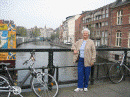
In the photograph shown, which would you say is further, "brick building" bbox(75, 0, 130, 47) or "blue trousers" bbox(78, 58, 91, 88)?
"brick building" bbox(75, 0, 130, 47)

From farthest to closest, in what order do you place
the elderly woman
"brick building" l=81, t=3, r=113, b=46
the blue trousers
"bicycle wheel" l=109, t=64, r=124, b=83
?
1. "brick building" l=81, t=3, r=113, b=46
2. "bicycle wheel" l=109, t=64, r=124, b=83
3. the blue trousers
4. the elderly woman

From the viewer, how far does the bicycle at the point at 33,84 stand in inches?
103

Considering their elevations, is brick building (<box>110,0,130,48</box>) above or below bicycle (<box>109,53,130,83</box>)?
above

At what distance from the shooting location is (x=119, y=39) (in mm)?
25219

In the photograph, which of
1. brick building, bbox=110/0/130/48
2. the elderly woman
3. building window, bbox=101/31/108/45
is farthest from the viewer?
building window, bbox=101/31/108/45

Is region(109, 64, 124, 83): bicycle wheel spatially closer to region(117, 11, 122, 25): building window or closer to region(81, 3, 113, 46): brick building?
region(117, 11, 122, 25): building window

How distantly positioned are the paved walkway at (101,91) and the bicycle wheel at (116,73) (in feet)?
0.65

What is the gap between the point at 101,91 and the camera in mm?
3482

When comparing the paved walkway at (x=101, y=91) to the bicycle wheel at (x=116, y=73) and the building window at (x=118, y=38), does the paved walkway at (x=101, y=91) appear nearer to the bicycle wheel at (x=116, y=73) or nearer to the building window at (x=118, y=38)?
the bicycle wheel at (x=116, y=73)

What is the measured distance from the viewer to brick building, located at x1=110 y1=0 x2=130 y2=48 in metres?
23.0

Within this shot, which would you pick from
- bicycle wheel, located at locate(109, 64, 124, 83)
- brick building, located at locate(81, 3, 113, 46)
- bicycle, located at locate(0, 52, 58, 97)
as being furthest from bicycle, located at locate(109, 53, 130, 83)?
brick building, located at locate(81, 3, 113, 46)

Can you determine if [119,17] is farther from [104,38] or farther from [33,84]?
[33,84]

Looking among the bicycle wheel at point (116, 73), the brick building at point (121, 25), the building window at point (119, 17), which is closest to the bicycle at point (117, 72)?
the bicycle wheel at point (116, 73)

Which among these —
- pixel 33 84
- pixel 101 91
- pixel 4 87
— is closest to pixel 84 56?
pixel 101 91
